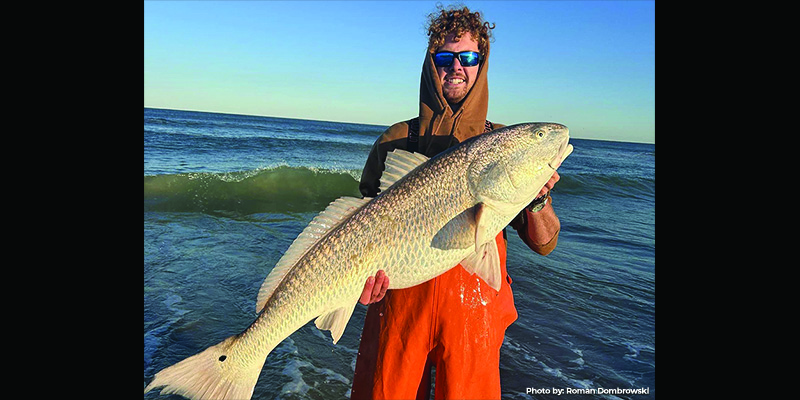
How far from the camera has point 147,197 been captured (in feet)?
42.3

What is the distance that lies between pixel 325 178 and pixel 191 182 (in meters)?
4.86

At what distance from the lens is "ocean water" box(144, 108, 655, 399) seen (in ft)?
16.7

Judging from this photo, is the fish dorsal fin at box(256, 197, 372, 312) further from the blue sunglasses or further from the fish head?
the blue sunglasses

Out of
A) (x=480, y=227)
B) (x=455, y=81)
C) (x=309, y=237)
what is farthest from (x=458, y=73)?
(x=309, y=237)

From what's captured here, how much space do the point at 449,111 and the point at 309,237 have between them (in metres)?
1.26

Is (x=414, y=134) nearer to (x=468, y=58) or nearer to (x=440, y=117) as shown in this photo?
(x=440, y=117)

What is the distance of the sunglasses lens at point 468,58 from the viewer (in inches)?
121

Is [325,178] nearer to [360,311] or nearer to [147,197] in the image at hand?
[147,197]

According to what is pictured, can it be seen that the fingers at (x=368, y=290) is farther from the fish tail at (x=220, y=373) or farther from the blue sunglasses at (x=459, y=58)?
the blue sunglasses at (x=459, y=58)

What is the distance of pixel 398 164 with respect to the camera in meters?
2.88

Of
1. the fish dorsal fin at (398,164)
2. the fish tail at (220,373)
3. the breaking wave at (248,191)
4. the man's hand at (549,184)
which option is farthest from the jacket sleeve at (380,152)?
the breaking wave at (248,191)

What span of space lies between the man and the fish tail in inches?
27.8
